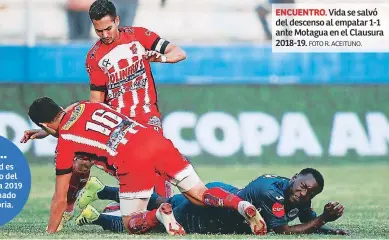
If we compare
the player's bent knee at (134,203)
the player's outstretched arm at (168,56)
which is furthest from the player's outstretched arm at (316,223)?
the player's outstretched arm at (168,56)

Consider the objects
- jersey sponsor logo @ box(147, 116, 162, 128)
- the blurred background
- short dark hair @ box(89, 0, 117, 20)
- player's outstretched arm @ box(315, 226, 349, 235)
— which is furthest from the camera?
the blurred background

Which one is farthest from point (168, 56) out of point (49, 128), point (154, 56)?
point (49, 128)

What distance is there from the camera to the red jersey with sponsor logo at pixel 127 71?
905cm

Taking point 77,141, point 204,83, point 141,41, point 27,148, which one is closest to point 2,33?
point 27,148

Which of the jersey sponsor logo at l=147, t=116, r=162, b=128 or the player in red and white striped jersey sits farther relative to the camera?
the jersey sponsor logo at l=147, t=116, r=162, b=128

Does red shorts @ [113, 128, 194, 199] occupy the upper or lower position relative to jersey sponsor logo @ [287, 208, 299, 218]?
upper

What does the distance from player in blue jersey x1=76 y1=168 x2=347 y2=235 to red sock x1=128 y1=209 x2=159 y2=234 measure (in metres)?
0.37

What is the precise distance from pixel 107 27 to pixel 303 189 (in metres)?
2.10

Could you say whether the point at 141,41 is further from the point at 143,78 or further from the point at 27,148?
the point at 27,148

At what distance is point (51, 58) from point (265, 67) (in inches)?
110

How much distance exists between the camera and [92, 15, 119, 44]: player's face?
8.77 meters

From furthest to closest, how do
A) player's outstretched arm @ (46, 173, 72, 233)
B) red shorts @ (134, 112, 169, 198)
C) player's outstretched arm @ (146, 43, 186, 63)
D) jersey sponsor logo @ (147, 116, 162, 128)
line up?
jersey sponsor logo @ (147, 116, 162, 128)
player's outstretched arm @ (146, 43, 186, 63)
red shorts @ (134, 112, 169, 198)
player's outstretched arm @ (46, 173, 72, 233)

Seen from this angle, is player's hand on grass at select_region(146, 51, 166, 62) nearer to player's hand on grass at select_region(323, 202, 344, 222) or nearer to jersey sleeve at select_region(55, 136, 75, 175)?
jersey sleeve at select_region(55, 136, 75, 175)

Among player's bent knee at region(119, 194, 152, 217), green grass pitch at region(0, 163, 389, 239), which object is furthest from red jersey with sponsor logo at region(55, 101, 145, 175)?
green grass pitch at region(0, 163, 389, 239)
